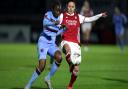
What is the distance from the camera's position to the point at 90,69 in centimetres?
2064

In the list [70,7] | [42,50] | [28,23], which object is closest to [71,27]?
[70,7]

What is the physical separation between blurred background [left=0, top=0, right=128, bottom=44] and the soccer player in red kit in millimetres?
23618

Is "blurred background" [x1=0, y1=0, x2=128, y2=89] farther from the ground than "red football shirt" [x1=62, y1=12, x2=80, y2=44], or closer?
closer

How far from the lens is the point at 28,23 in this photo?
42.5 m

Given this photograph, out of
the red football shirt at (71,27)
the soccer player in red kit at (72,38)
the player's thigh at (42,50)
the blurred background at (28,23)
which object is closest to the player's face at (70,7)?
the soccer player in red kit at (72,38)

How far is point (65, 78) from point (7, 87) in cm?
296

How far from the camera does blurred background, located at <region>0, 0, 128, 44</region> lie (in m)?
40.6

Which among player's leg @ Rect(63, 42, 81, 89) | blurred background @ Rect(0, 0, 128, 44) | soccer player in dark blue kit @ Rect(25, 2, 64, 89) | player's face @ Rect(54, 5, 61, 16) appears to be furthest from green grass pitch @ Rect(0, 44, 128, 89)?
blurred background @ Rect(0, 0, 128, 44)

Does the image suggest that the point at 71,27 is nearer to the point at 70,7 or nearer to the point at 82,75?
the point at 70,7

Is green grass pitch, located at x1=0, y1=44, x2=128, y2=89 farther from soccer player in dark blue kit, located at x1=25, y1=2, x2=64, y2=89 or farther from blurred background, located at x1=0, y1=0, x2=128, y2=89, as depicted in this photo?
soccer player in dark blue kit, located at x1=25, y1=2, x2=64, y2=89

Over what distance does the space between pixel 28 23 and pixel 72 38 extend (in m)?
28.7

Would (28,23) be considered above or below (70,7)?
below

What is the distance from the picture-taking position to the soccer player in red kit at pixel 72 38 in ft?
45.0

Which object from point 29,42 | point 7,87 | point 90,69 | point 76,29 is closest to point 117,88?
point 76,29
